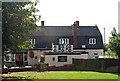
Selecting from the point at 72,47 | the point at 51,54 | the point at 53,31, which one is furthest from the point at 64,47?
the point at 51,54

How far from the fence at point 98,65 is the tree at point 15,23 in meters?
13.8

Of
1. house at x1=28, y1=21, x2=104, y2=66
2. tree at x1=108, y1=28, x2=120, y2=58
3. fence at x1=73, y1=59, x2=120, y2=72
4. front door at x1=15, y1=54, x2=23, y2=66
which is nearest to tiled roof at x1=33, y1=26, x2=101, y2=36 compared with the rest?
house at x1=28, y1=21, x2=104, y2=66

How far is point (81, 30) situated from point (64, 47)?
626 centimetres

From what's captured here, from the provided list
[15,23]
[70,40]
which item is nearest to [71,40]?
[70,40]

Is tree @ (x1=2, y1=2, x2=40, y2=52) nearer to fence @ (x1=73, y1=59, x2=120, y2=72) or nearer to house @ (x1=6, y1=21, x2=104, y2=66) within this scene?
fence @ (x1=73, y1=59, x2=120, y2=72)

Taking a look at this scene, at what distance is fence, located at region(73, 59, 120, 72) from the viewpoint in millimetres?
37469

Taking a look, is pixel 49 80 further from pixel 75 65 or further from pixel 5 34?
pixel 75 65

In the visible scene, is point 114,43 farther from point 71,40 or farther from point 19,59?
point 71,40

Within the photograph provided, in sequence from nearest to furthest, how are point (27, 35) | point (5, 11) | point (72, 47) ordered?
point (5, 11) < point (27, 35) < point (72, 47)

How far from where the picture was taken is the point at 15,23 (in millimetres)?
23141

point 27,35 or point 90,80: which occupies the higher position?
point 27,35

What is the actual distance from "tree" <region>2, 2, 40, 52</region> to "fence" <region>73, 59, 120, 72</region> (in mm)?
13815

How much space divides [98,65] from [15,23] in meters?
17.8

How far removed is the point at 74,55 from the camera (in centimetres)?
4906
